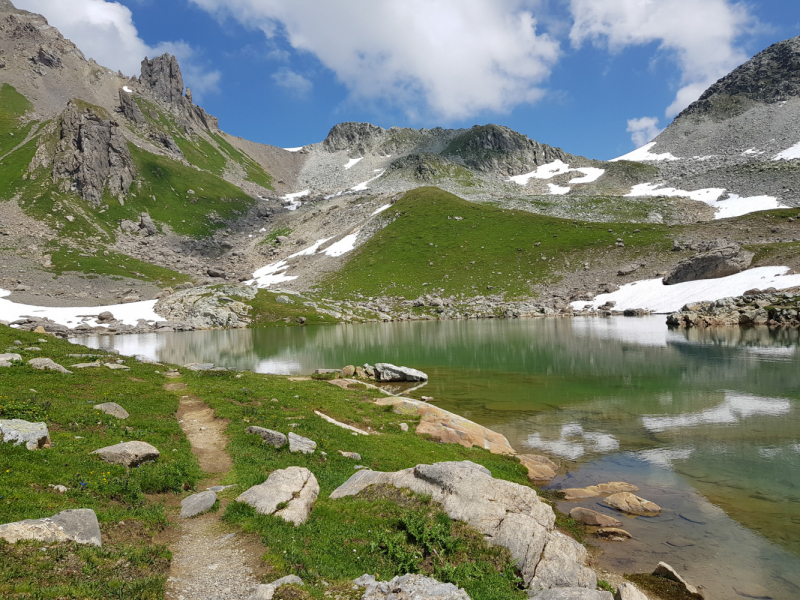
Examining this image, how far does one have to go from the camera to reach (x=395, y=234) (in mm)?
169125

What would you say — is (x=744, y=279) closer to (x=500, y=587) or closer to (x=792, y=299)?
(x=792, y=299)

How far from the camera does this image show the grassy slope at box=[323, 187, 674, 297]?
137250 millimetres

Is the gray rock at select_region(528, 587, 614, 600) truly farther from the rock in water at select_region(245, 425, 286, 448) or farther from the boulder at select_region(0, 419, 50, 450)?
the boulder at select_region(0, 419, 50, 450)

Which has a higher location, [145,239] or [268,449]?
[145,239]

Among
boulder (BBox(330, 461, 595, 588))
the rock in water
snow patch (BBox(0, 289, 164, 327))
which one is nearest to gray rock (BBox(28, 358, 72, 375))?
the rock in water

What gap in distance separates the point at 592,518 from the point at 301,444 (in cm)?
1222

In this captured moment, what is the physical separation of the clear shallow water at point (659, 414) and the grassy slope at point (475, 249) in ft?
221

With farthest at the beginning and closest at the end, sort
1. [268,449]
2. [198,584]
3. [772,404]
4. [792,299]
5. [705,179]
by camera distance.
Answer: [705,179], [792,299], [772,404], [268,449], [198,584]

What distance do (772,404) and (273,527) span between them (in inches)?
1400

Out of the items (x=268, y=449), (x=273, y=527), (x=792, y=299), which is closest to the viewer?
(x=273, y=527)

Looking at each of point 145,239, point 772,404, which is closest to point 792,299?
point 772,404

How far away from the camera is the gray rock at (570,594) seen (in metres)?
9.15

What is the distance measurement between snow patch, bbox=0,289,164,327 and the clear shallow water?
37.4 metres

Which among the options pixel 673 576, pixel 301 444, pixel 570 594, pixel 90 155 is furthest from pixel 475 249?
pixel 90 155
